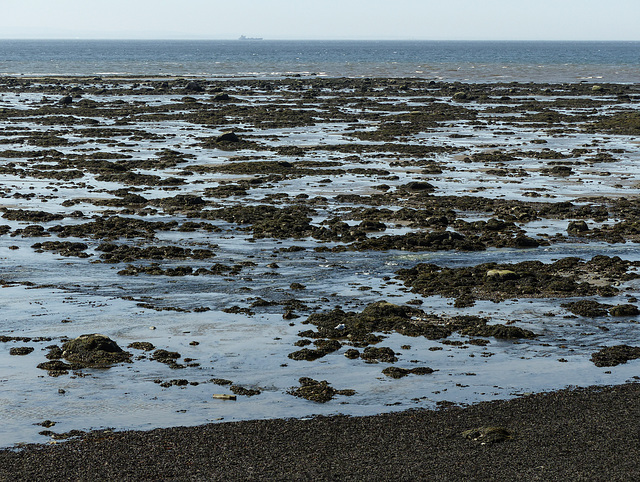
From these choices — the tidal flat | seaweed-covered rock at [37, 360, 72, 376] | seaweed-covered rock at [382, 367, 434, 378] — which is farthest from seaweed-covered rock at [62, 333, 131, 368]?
seaweed-covered rock at [382, 367, 434, 378]

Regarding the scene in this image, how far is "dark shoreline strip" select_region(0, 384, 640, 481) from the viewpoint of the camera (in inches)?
476

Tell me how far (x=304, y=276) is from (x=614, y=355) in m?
9.40

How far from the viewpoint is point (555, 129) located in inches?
2397

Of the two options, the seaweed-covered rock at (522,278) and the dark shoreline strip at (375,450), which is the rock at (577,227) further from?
the dark shoreline strip at (375,450)

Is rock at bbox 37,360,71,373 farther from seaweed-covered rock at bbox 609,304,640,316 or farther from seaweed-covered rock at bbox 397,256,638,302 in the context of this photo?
seaweed-covered rock at bbox 609,304,640,316

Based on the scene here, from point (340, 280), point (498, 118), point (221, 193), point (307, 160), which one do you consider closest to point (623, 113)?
point (498, 118)

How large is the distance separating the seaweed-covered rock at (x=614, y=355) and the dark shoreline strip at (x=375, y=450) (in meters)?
2.35

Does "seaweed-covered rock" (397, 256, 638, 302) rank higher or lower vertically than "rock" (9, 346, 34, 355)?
higher

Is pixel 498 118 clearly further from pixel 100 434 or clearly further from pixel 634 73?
pixel 634 73

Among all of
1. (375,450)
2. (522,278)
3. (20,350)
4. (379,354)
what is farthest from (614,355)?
(20,350)

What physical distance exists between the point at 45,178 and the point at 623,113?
5002 cm

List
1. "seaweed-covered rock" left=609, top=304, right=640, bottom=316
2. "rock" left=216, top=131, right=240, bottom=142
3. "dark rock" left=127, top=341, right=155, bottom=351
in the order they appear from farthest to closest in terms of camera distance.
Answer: "rock" left=216, top=131, right=240, bottom=142 → "seaweed-covered rock" left=609, top=304, right=640, bottom=316 → "dark rock" left=127, top=341, right=155, bottom=351

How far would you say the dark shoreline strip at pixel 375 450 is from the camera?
12.1m

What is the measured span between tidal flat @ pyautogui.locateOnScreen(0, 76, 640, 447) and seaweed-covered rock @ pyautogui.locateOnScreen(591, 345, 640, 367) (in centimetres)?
7
